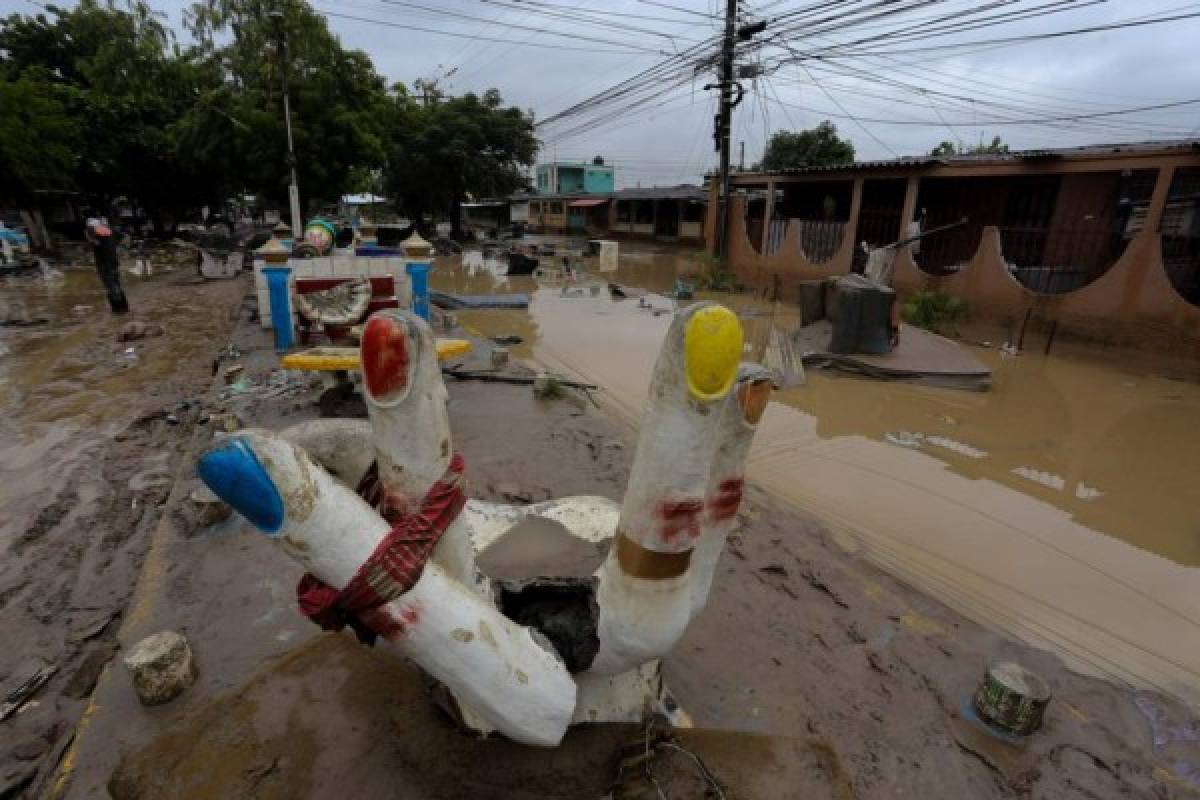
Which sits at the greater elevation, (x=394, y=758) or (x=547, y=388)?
(x=394, y=758)

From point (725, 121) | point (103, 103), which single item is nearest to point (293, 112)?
point (103, 103)

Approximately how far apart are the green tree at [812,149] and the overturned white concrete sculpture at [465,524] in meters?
30.5

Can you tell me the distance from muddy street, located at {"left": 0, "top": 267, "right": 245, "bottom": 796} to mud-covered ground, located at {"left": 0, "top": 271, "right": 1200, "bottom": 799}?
25mm

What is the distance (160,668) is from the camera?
240 cm

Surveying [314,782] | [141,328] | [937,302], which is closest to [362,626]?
[314,782]

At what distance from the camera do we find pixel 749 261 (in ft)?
54.3

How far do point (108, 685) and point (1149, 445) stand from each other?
854cm

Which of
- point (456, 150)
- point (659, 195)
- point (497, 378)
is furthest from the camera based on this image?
point (659, 195)

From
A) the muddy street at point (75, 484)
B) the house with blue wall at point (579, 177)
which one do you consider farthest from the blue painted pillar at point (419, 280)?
the house with blue wall at point (579, 177)

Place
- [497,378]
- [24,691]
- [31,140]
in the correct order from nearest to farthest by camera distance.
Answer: [24,691] → [497,378] → [31,140]

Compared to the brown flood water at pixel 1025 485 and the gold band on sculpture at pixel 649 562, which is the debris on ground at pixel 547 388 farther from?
the gold band on sculpture at pixel 649 562

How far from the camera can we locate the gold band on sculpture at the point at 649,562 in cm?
178

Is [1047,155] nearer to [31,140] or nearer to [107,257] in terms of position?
[107,257]

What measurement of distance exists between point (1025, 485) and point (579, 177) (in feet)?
163
